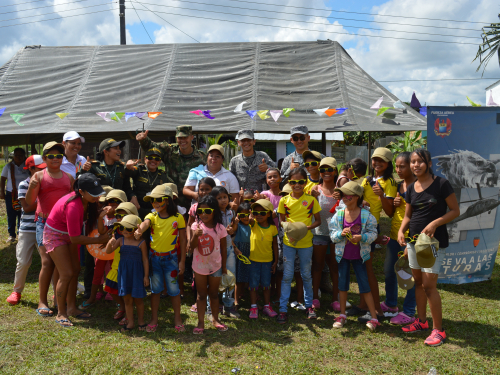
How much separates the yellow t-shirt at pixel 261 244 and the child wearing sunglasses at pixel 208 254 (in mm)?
445

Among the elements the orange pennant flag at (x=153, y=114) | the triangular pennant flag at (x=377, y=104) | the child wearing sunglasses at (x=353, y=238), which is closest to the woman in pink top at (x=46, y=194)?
the orange pennant flag at (x=153, y=114)

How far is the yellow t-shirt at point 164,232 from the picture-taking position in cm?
410

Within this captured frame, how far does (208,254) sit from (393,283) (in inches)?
85.7

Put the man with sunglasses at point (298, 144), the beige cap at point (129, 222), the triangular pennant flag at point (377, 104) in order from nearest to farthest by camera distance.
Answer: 1. the beige cap at point (129, 222)
2. the man with sunglasses at point (298, 144)
3. the triangular pennant flag at point (377, 104)

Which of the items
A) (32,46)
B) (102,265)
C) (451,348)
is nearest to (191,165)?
(102,265)

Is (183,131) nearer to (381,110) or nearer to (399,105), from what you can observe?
(381,110)

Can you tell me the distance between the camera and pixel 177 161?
215 inches

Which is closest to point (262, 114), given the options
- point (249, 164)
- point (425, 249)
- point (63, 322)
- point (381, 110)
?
point (249, 164)

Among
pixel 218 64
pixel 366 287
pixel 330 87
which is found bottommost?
pixel 366 287

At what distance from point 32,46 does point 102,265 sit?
649 cm

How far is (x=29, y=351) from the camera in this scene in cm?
370

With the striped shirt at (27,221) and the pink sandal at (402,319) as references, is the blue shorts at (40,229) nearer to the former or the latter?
the striped shirt at (27,221)

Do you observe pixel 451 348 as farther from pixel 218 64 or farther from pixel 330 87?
pixel 218 64

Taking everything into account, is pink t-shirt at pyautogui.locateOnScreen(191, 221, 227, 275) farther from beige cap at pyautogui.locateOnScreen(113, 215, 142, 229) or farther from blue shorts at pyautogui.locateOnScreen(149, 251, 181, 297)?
beige cap at pyautogui.locateOnScreen(113, 215, 142, 229)
